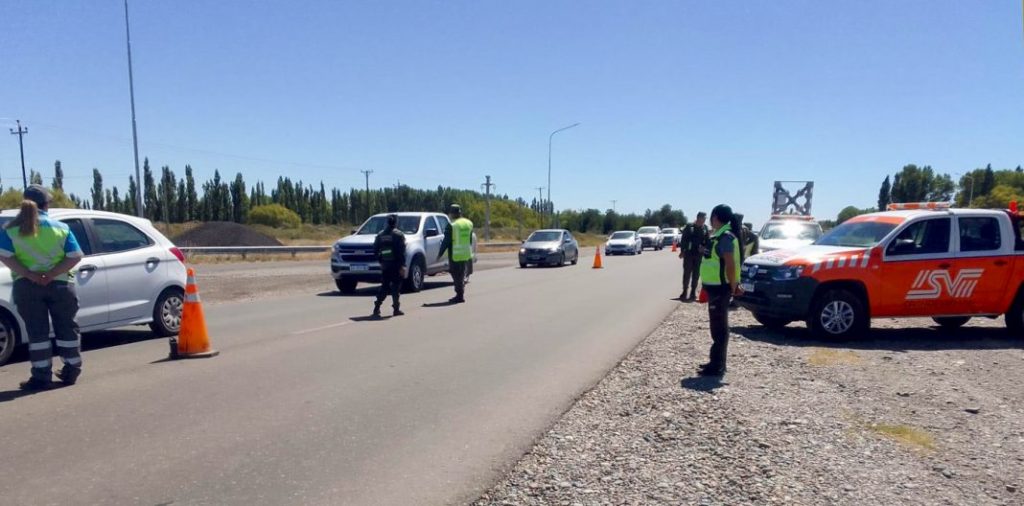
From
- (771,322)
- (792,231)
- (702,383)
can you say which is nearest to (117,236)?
(702,383)

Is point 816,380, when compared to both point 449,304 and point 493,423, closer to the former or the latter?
point 493,423

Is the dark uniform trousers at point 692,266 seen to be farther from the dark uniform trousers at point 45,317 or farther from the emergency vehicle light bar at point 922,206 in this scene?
the dark uniform trousers at point 45,317

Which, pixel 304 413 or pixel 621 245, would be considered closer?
pixel 304 413

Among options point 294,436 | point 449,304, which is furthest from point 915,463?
point 449,304

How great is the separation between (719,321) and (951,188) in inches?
3384

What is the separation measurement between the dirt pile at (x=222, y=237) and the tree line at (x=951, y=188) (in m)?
43.1

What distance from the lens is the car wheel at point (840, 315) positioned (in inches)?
A: 391

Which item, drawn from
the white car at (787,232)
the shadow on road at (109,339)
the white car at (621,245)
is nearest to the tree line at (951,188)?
the white car at (621,245)

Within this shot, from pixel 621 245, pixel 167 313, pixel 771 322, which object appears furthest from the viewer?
pixel 621 245

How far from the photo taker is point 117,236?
929 centimetres

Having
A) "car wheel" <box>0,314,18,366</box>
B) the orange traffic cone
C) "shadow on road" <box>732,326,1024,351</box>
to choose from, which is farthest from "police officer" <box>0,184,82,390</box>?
"shadow on road" <box>732,326,1024,351</box>

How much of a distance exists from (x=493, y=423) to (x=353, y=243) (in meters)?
11.7

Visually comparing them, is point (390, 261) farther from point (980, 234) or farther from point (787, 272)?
point (980, 234)

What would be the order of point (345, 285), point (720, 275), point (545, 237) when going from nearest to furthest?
point (720, 275) < point (345, 285) < point (545, 237)
